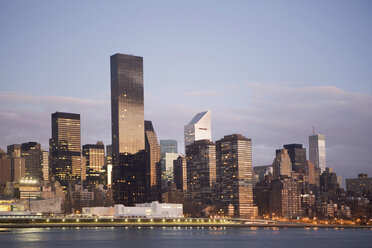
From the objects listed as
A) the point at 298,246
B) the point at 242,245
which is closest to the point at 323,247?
the point at 298,246

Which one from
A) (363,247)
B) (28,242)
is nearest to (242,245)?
(363,247)

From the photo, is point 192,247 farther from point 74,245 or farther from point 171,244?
Result: point 74,245

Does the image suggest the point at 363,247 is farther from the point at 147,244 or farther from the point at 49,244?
the point at 49,244

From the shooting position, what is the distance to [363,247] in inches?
6993

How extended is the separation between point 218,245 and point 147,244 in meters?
19.4

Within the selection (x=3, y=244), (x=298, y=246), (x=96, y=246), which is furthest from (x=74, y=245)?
(x=298, y=246)

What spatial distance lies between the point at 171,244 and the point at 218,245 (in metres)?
12.9

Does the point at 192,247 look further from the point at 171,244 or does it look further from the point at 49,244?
the point at 49,244

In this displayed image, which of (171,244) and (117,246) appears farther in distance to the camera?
(171,244)

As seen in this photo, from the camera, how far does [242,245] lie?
180750mm

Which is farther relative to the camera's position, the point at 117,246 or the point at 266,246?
the point at 266,246

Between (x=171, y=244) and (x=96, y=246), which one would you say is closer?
(x=96, y=246)

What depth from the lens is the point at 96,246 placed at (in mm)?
Answer: 170000

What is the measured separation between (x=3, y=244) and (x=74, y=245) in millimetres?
18662
